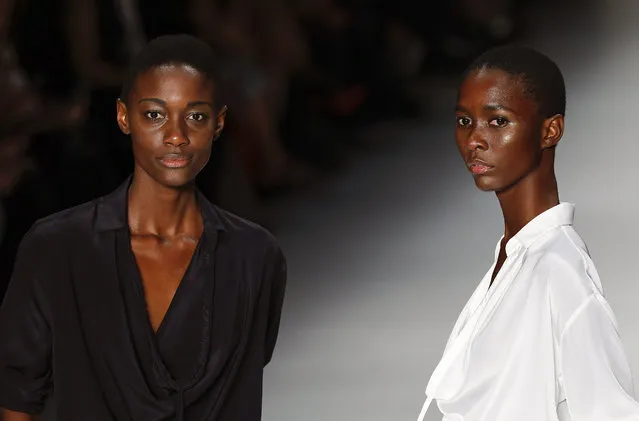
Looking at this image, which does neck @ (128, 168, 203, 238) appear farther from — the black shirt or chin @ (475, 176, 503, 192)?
chin @ (475, 176, 503, 192)

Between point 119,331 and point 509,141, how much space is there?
738 millimetres

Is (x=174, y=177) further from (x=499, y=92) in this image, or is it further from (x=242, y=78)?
(x=242, y=78)

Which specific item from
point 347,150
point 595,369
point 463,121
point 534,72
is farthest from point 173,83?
point 347,150

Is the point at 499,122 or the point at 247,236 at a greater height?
the point at 499,122

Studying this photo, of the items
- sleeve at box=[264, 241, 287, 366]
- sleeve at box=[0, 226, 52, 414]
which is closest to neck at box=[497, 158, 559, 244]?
sleeve at box=[264, 241, 287, 366]

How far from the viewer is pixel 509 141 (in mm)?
2375

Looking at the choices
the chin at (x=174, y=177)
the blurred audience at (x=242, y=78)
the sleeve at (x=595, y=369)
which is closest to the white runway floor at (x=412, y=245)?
the blurred audience at (x=242, y=78)

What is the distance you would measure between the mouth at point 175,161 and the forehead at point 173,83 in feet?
0.32

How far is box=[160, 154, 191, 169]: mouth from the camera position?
2541 millimetres

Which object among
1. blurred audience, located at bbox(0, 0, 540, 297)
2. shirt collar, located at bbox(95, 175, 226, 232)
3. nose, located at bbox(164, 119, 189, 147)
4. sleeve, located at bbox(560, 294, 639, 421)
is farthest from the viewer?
blurred audience, located at bbox(0, 0, 540, 297)

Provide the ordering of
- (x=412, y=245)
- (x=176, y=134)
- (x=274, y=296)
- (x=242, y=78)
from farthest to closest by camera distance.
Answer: (x=242, y=78), (x=412, y=245), (x=274, y=296), (x=176, y=134)

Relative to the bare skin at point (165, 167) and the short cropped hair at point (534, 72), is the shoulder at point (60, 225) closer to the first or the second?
the bare skin at point (165, 167)

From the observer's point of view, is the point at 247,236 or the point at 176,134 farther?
the point at 247,236

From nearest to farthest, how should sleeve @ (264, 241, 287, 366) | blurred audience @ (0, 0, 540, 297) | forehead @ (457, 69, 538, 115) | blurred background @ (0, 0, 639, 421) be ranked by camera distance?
forehead @ (457, 69, 538, 115), sleeve @ (264, 241, 287, 366), blurred background @ (0, 0, 639, 421), blurred audience @ (0, 0, 540, 297)
